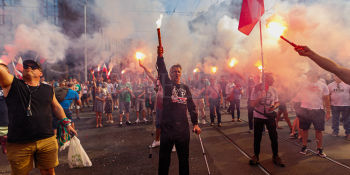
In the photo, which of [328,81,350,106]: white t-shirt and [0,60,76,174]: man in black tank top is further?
[328,81,350,106]: white t-shirt

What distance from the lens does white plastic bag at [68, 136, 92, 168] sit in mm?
3515

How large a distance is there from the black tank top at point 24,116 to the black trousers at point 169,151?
4.74 ft

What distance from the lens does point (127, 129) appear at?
24.1 feet

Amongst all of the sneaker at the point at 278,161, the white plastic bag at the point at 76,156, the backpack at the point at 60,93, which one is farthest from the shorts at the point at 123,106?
the sneaker at the point at 278,161

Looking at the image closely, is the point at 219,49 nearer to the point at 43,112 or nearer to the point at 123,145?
→ the point at 123,145

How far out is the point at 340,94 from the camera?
5969mm

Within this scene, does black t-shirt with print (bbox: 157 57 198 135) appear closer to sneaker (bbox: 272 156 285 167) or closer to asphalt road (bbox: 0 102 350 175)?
asphalt road (bbox: 0 102 350 175)

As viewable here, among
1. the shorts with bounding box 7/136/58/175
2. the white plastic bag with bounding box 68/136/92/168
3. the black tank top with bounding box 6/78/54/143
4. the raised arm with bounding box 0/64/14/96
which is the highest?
the raised arm with bounding box 0/64/14/96

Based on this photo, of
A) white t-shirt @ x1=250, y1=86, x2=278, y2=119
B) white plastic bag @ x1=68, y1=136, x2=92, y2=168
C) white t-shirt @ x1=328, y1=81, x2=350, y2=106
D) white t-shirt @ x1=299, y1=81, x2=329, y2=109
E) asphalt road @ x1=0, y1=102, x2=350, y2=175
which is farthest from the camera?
white t-shirt @ x1=328, y1=81, x2=350, y2=106

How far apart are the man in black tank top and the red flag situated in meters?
4.06

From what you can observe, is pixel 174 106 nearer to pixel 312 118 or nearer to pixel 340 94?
pixel 312 118

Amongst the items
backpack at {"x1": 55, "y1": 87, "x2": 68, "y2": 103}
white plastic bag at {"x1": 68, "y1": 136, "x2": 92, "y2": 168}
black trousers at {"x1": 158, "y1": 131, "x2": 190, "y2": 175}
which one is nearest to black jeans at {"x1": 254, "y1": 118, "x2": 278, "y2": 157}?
black trousers at {"x1": 158, "y1": 131, "x2": 190, "y2": 175}

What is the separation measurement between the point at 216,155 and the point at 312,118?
7.72ft

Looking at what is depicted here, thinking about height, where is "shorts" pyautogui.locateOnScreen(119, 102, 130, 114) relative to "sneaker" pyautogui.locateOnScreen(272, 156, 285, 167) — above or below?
above
